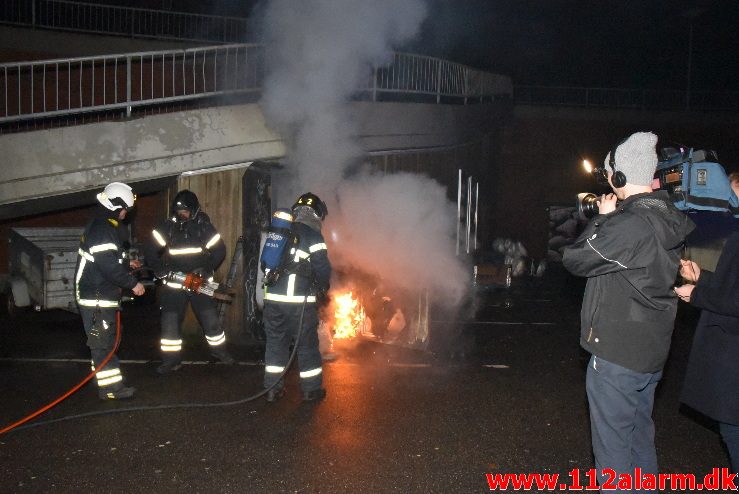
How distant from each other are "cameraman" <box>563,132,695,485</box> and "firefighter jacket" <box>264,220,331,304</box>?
2.77 m

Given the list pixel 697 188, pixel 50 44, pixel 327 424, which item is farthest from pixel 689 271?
pixel 50 44

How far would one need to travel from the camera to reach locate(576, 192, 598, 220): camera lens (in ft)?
12.0

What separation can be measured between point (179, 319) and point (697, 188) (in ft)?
16.5

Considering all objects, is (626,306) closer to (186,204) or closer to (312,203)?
(312,203)

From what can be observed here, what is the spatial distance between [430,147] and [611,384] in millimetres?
7513

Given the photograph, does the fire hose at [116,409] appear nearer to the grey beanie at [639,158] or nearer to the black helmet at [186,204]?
the black helmet at [186,204]

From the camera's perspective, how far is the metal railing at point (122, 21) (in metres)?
12.4

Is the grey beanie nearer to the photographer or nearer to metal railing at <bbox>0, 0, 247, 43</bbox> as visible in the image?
the photographer

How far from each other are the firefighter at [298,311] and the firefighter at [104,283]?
1.18 m

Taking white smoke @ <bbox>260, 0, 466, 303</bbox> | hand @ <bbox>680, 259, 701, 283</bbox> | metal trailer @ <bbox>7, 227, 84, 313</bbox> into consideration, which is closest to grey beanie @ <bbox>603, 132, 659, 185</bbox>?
hand @ <bbox>680, 259, 701, 283</bbox>

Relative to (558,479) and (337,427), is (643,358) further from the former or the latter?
(337,427)

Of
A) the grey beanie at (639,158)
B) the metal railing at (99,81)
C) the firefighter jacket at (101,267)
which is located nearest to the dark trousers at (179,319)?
the firefighter jacket at (101,267)

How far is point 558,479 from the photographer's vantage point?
4223 mm

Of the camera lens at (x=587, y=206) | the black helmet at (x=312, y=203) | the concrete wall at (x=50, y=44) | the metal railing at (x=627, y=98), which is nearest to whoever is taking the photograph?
the camera lens at (x=587, y=206)
